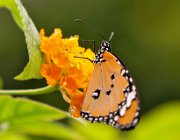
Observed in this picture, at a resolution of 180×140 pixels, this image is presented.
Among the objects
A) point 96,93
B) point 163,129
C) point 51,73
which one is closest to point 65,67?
point 51,73

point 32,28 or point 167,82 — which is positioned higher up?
point 167,82

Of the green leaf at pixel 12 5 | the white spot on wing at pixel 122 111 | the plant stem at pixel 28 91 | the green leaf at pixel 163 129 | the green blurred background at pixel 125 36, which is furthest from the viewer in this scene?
the green blurred background at pixel 125 36

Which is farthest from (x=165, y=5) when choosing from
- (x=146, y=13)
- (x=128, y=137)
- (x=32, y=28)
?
(x=32, y=28)

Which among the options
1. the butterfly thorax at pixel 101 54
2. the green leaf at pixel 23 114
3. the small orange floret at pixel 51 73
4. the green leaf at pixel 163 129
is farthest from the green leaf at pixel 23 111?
the green leaf at pixel 163 129

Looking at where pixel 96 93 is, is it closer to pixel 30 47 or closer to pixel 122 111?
pixel 122 111

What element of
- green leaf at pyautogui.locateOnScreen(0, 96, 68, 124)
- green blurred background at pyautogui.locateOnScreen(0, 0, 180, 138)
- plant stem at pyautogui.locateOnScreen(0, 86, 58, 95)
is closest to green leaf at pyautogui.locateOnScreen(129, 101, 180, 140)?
green leaf at pyautogui.locateOnScreen(0, 96, 68, 124)

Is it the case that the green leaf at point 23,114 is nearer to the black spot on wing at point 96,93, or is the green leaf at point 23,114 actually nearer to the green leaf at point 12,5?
the black spot on wing at point 96,93

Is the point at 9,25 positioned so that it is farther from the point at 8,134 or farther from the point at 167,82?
the point at 8,134
